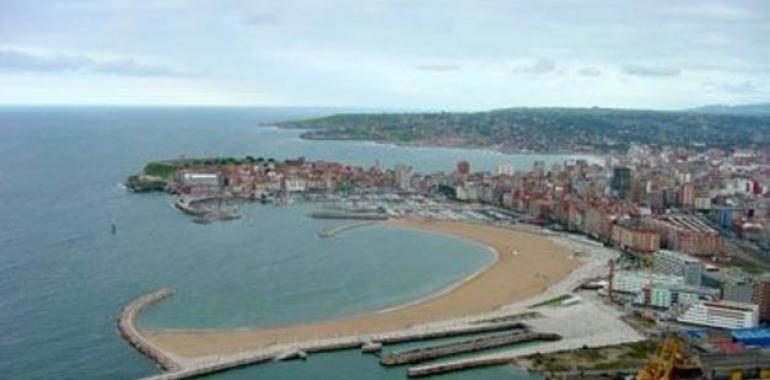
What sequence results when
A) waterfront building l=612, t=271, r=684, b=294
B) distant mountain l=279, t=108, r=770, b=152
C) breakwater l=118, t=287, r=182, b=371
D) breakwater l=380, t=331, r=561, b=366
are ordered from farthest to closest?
1. distant mountain l=279, t=108, r=770, b=152
2. waterfront building l=612, t=271, r=684, b=294
3. breakwater l=380, t=331, r=561, b=366
4. breakwater l=118, t=287, r=182, b=371

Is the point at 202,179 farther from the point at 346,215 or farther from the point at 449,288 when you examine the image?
the point at 449,288

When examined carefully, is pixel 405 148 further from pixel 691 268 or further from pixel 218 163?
pixel 691 268

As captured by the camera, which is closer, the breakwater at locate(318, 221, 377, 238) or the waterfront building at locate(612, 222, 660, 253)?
the waterfront building at locate(612, 222, 660, 253)

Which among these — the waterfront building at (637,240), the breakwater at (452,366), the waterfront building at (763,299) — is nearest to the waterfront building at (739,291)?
the waterfront building at (763,299)

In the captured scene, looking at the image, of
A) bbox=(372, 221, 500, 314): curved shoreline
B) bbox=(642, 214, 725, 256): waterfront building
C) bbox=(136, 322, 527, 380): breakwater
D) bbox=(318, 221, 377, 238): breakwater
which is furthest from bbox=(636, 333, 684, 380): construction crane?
bbox=(318, 221, 377, 238): breakwater

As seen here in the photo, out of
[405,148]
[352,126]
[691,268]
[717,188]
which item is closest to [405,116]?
[352,126]

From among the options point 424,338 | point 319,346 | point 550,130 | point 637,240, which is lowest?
point 424,338

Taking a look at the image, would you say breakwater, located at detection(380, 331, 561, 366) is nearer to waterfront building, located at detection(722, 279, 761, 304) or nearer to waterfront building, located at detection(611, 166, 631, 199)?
waterfront building, located at detection(722, 279, 761, 304)

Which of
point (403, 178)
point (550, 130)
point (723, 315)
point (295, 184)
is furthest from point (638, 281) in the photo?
point (550, 130)
